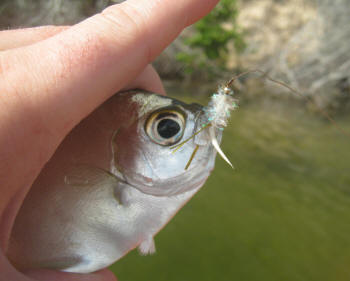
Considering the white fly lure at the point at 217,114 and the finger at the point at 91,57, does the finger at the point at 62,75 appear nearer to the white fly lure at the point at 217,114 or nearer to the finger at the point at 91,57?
the finger at the point at 91,57

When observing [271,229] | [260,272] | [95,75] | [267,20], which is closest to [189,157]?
[95,75]

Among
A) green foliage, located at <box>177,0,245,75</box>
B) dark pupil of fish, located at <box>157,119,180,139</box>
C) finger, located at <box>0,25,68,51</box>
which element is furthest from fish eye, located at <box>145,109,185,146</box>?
green foliage, located at <box>177,0,245,75</box>

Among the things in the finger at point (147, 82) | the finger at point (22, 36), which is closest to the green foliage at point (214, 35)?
the finger at point (147, 82)

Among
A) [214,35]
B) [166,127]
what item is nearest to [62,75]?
[166,127]

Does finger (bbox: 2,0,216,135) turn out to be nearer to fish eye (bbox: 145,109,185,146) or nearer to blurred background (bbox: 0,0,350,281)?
fish eye (bbox: 145,109,185,146)

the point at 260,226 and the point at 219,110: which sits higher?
the point at 219,110

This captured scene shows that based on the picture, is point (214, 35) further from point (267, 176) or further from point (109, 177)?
point (109, 177)
